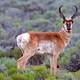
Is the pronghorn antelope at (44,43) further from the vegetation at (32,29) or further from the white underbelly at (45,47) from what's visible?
the vegetation at (32,29)

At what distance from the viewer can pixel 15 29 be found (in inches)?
739

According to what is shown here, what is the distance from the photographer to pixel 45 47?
445 inches

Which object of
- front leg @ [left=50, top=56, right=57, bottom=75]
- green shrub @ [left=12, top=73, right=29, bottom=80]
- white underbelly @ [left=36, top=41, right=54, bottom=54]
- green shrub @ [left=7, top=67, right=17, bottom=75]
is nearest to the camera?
green shrub @ [left=12, top=73, right=29, bottom=80]

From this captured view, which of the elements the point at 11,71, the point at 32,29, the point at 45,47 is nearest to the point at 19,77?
the point at 11,71

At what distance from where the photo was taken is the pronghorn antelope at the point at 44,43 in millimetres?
10953

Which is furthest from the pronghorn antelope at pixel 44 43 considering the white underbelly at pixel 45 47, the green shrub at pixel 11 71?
the green shrub at pixel 11 71

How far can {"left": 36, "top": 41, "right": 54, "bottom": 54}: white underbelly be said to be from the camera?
11.2 metres

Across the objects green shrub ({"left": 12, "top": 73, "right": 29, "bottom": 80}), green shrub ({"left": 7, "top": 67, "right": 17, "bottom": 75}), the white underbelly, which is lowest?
green shrub ({"left": 12, "top": 73, "right": 29, "bottom": 80})

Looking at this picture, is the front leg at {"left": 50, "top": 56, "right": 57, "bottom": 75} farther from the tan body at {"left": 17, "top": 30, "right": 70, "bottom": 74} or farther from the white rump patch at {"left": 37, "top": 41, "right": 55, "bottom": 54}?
the white rump patch at {"left": 37, "top": 41, "right": 55, "bottom": 54}

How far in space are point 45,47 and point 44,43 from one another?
0.13 m

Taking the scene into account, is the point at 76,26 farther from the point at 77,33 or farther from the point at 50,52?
the point at 50,52

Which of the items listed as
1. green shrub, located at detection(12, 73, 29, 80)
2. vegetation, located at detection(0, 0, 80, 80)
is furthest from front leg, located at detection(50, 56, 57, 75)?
green shrub, located at detection(12, 73, 29, 80)

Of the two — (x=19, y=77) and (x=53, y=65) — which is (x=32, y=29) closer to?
(x=53, y=65)

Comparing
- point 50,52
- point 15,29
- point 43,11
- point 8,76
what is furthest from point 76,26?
point 8,76
